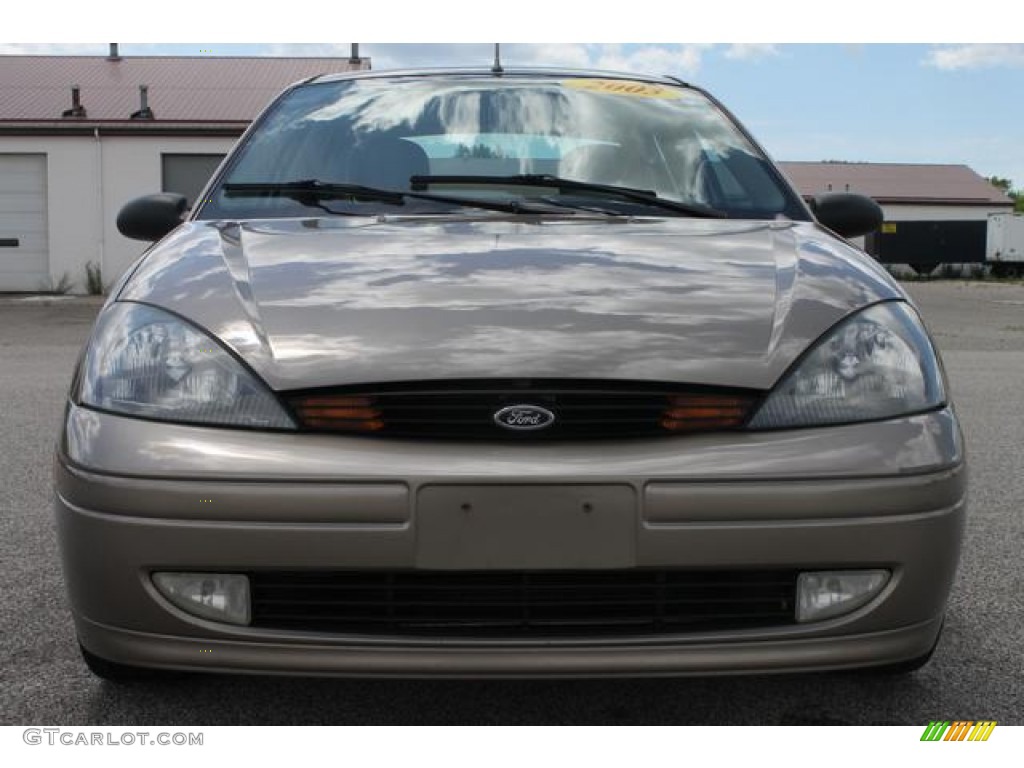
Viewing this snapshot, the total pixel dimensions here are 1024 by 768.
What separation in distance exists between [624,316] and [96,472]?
37.9 inches

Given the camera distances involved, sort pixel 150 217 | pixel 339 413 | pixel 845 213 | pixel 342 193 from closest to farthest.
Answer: pixel 339 413 → pixel 342 193 → pixel 150 217 → pixel 845 213

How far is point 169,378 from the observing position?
7.23 feet

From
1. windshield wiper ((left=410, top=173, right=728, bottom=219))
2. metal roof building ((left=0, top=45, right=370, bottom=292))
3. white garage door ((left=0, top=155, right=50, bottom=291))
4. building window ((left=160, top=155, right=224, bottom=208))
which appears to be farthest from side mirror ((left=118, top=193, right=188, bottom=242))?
white garage door ((left=0, top=155, right=50, bottom=291))

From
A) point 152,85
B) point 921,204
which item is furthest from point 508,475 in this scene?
point 921,204

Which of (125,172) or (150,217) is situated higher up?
(150,217)

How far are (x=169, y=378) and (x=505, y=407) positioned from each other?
61 cm

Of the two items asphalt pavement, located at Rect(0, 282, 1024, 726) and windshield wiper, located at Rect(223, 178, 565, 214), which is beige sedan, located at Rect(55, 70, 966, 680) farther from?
windshield wiper, located at Rect(223, 178, 565, 214)

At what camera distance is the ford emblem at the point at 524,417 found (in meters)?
2.09

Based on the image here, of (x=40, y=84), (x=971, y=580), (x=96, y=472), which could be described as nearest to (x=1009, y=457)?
(x=971, y=580)

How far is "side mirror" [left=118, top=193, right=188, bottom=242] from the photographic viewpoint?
326cm

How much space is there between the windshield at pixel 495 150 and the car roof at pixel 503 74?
0.16 feet

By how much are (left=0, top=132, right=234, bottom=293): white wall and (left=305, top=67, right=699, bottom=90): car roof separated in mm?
20377

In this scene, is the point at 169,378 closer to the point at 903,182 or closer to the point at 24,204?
the point at 24,204

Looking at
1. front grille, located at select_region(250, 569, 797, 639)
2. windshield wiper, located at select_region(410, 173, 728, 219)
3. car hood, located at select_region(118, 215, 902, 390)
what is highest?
windshield wiper, located at select_region(410, 173, 728, 219)
